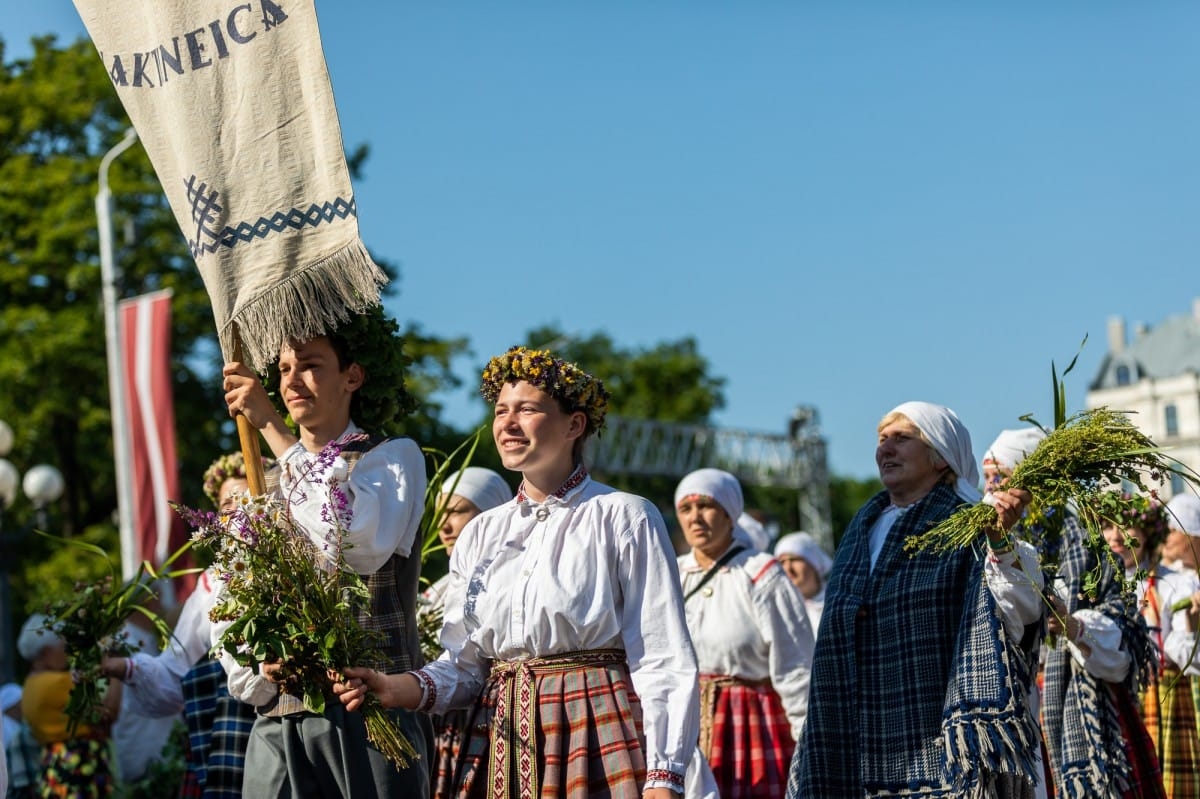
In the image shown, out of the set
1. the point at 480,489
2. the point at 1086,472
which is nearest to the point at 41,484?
the point at 480,489

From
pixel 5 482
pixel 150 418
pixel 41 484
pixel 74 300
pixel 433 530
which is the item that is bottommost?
pixel 433 530

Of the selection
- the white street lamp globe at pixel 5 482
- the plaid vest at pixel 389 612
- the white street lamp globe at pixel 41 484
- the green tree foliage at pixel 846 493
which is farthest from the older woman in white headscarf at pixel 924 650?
the green tree foliage at pixel 846 493

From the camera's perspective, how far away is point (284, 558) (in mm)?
4410

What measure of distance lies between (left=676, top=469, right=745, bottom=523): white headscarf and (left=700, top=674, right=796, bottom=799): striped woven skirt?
0.92 meters

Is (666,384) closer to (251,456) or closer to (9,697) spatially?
(9,697)

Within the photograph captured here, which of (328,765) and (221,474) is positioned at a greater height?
(221,474)

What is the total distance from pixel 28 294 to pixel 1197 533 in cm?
2511

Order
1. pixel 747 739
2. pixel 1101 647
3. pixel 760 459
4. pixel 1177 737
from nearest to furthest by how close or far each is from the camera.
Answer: pixel 1101 647
pixel 747 739
pixel 1177 737
pixel 760 459

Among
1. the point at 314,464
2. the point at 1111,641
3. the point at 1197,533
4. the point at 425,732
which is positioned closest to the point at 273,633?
the point at 314,464

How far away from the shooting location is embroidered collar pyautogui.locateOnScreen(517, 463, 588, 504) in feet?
16.6

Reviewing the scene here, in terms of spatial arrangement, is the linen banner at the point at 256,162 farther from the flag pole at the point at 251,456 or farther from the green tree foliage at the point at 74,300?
the green tree foliage at the point at 74,300

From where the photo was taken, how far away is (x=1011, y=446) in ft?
22.8

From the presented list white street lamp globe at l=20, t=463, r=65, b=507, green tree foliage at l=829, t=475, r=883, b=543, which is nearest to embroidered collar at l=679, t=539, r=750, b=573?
white street lamp globe at l=20, t=463, r=65, b=507

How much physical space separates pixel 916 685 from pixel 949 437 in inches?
35.8
